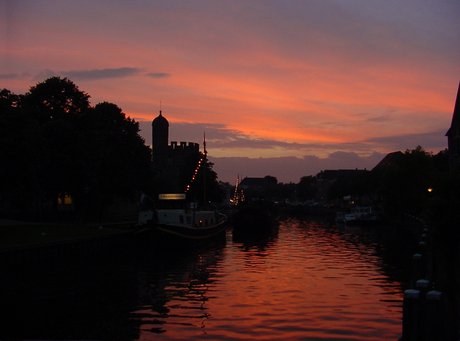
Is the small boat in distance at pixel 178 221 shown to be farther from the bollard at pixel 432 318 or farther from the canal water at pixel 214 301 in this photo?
the bollard at pixel 432 318

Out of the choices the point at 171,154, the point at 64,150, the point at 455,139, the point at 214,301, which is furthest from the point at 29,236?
the point at 171,154

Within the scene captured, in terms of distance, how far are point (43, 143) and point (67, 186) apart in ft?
37.9

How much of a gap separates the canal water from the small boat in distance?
17.7 ft

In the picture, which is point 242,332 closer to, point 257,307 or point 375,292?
point 257,307

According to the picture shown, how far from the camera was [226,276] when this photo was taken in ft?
90.1

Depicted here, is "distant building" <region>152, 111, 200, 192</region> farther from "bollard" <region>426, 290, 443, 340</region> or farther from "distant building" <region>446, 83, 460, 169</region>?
"bollard" <region>426, 290, 443, 340</region>

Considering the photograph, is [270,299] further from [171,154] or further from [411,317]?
[171,154]

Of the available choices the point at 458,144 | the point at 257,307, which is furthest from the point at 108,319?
the point at 458,144

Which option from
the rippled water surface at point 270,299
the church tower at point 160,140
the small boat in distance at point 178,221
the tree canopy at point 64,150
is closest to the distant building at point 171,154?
the church tower at point 160,140

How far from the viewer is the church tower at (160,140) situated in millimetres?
156000

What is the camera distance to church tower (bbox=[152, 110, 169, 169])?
156000 millimetres

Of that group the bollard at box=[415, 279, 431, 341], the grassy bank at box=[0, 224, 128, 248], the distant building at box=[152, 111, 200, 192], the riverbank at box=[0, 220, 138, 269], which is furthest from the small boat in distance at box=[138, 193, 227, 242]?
the distant building at box=[152, 111, 200, 192]

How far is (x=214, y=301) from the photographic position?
20203mm

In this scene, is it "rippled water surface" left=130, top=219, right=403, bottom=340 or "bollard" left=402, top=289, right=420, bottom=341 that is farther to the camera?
"rippled water surface" left=130, top=219, right=403, bottom=340
